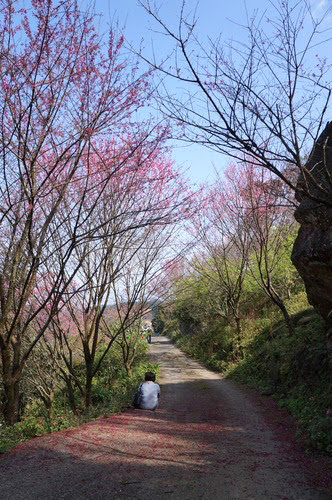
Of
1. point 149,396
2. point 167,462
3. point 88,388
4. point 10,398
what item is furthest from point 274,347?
point 10,398

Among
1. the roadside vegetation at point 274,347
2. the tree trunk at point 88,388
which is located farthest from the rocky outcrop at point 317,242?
the tree trunk at point 88,388

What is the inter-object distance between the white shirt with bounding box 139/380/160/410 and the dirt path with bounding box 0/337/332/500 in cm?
61

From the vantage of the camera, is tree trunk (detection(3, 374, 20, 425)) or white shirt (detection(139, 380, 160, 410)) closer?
tree trunk (detection(3, 374, 20, 425))

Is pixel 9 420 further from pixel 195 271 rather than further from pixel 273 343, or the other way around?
pixel 195 271

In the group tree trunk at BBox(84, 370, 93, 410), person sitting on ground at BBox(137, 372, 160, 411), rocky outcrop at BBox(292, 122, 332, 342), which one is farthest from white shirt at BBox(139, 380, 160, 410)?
rocky outcrop at BBox(292, 122, 332, 342)

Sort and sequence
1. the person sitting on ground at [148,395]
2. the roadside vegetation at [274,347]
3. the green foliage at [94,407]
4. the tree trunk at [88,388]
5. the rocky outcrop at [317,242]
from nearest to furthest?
the green foliage at [94,407], the rocky outcrop at [317,242], the roadside vegetation at [274,347], the person sitting on ground at [148,395], the tree trunk at [88,388]

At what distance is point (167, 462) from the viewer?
4234 millimetres

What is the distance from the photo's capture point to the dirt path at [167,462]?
343 cm

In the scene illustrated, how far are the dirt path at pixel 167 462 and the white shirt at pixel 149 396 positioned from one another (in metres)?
0.61

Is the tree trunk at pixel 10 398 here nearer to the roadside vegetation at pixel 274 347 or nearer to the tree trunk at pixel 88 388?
Answer: the tree trunk at pixel 88 388

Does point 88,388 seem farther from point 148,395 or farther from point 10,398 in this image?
point 10,398

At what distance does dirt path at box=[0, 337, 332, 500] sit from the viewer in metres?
3.43

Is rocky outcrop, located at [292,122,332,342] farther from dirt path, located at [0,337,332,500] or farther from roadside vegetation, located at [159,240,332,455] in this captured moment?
dirt path, located at [0,337,332,500]

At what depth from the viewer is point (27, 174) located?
469 cm
